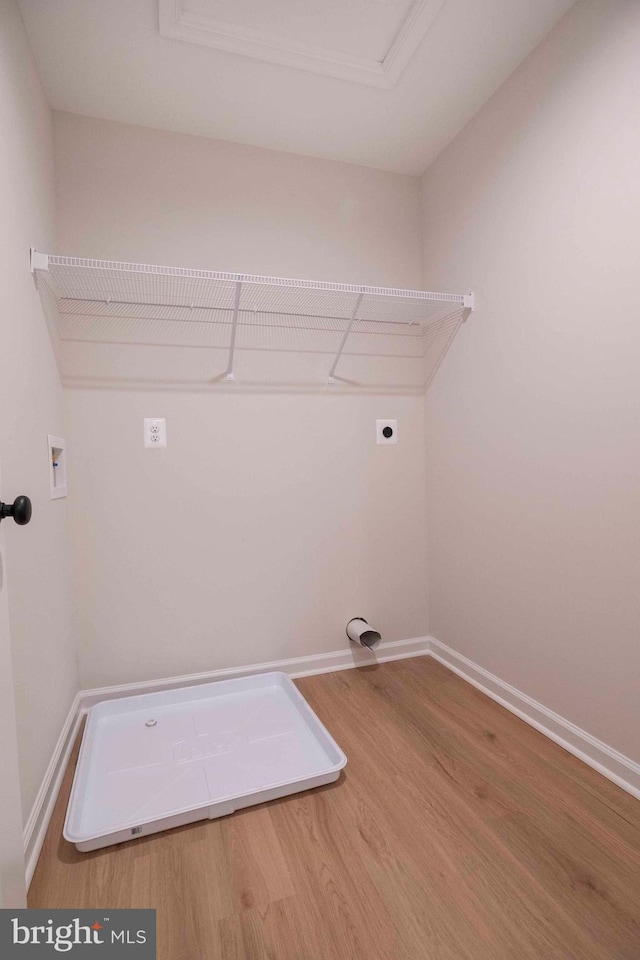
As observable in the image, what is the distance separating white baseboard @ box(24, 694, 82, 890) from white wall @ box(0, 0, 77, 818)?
0.16 feet

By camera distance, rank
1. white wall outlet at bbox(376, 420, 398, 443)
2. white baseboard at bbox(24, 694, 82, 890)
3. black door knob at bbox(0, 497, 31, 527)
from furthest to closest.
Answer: white wall outlet at bbox(376, 420, 398, 443)
white baseboard at bbox(24, 694, 82, 890)
black door knob at bbox(0, 497, 31, 527)

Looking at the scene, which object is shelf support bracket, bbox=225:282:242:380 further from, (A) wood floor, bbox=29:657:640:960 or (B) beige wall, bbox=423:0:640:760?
(A) wood floor, bbox=29:657:640:960

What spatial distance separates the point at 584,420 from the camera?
1.63 metres

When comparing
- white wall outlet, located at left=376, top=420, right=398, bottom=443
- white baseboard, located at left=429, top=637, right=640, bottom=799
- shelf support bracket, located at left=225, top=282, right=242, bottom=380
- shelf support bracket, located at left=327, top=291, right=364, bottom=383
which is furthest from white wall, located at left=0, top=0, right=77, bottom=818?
white baseboard, located at left=429, top=637, right=640, bottom=799

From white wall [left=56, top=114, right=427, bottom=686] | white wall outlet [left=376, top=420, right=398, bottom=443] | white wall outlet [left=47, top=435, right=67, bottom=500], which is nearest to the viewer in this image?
white wall outlet [left=47, top=435, right=67, bottom=500]

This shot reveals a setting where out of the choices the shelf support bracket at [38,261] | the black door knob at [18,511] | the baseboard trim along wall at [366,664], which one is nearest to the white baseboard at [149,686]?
the baseboard trim along wall at [366,664]

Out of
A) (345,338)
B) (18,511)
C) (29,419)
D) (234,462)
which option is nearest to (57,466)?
(29,419)

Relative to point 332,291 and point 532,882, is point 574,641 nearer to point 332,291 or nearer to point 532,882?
point 532,882

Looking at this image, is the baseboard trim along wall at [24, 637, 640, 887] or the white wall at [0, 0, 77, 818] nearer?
the white wall at [0, 0, 77, 818]

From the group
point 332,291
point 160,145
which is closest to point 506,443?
point 332,291

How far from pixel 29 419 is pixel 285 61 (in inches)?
63.3

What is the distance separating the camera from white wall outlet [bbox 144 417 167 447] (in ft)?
6.91

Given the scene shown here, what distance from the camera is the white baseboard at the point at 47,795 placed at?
126 cm

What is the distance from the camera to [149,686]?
2.12m
